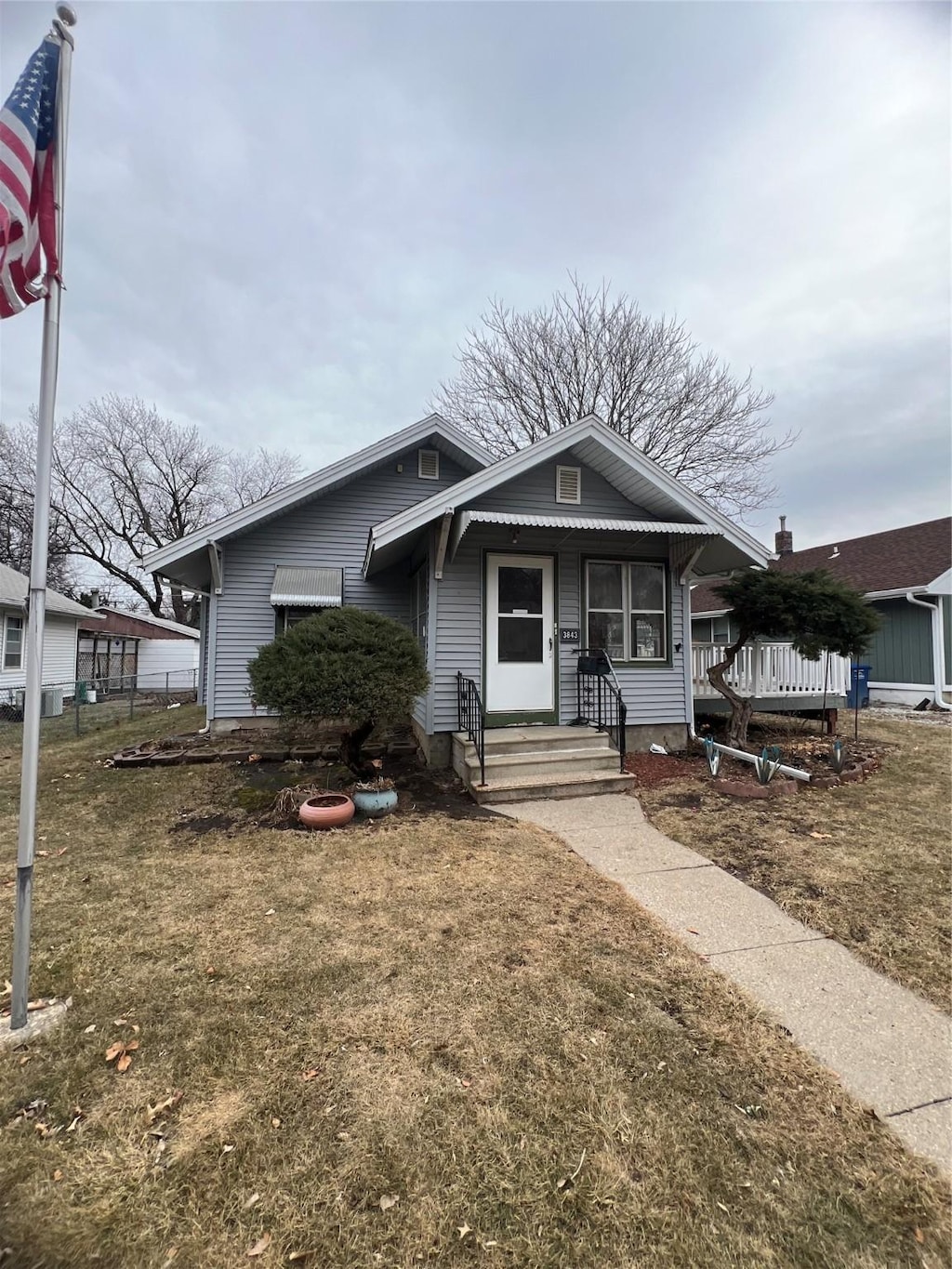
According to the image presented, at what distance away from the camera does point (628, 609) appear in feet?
26.6

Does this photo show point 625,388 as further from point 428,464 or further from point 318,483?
point 318,483

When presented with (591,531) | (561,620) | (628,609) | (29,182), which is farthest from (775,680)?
(29,182)

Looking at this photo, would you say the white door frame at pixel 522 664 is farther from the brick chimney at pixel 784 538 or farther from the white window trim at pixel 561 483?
the brick chimney at pixel 784 538

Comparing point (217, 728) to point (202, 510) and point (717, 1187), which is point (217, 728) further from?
point (202, 510)

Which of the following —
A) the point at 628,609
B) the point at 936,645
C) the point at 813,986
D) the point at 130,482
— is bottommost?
the point at 813,986

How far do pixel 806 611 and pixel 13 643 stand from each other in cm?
1966

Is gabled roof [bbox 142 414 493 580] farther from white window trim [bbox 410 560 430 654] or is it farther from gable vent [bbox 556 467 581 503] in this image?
gable vent [bbox 556 467 581 503]

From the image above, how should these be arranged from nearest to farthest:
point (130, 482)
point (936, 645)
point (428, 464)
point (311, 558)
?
point (311, 558) → point (428, 464) → point (936, 645) → point (130, 482)

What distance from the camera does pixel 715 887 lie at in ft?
12.9

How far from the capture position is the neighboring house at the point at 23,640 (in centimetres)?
1521

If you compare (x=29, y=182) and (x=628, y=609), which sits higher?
(x=29, y=182)

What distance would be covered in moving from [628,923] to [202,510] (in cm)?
3165

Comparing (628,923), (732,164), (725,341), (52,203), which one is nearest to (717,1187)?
(628,923)

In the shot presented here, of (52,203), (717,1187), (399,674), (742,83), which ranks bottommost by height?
(717,1187)
